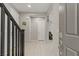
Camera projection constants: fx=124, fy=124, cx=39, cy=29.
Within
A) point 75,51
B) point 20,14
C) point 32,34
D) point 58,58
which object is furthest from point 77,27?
point 32,34

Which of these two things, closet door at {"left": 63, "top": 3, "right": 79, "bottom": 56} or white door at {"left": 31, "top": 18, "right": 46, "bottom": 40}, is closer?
closet door at {"left": 63, "top": 3, "right": 79, "bottom": 56}

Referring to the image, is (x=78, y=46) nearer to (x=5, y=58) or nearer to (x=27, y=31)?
(x=5, y=58)

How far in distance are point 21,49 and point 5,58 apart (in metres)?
1.85

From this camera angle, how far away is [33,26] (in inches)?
254

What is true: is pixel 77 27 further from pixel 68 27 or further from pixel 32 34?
pixel 32 34

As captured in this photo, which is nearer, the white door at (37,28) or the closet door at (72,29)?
the closet door at (72,29)

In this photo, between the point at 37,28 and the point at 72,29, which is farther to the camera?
the point at 37,28

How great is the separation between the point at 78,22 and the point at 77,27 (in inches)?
1.0

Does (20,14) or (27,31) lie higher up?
(20,14)

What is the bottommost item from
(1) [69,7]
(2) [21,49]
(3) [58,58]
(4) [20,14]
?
(2) [21,49]

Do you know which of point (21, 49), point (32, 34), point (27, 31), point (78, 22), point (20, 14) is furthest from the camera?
point (32, 34)

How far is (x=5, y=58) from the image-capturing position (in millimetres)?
726

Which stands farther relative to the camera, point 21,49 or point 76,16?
point 21,49

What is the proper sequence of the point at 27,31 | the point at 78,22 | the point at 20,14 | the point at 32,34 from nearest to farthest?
the point at 78,22 → the point at 20,14 → the point at 27,31 → the point at 32,34
